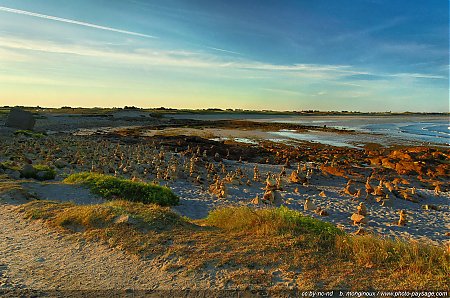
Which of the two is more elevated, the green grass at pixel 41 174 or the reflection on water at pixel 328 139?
the green grass at pixel 41 174

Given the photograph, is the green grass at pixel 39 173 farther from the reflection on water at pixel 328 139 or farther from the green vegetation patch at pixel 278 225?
the reflection on water at pixel 328 139

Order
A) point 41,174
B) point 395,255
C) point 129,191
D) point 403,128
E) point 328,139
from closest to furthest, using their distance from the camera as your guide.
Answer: point 395,255, point 129,191, point 41,174, point 328,139, point 403,128

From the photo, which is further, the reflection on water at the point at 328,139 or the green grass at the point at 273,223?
the reflection on water at the point at 328,139

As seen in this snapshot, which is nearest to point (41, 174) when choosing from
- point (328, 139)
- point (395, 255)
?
point (395, 255)

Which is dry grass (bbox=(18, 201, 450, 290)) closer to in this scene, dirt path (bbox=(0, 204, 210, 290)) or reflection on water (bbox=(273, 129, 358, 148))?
dirt path (bbox=(0, 204, 210, 290))

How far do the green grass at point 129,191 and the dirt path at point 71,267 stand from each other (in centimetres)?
412

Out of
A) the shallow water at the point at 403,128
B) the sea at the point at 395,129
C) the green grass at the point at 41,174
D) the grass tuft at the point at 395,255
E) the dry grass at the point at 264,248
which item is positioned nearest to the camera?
the dry grass at the point at 264,248

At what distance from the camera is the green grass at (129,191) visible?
11.3 metres

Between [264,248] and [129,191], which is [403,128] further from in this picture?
[264,248]

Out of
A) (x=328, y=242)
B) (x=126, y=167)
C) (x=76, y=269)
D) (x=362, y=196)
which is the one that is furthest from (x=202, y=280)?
(x=126, y=167)

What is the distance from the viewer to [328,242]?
251 inches

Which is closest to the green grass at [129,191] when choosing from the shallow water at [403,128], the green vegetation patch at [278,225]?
the green vegetation patch at [278,225]

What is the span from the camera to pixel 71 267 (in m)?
5.75

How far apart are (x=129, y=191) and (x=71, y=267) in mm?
5972
